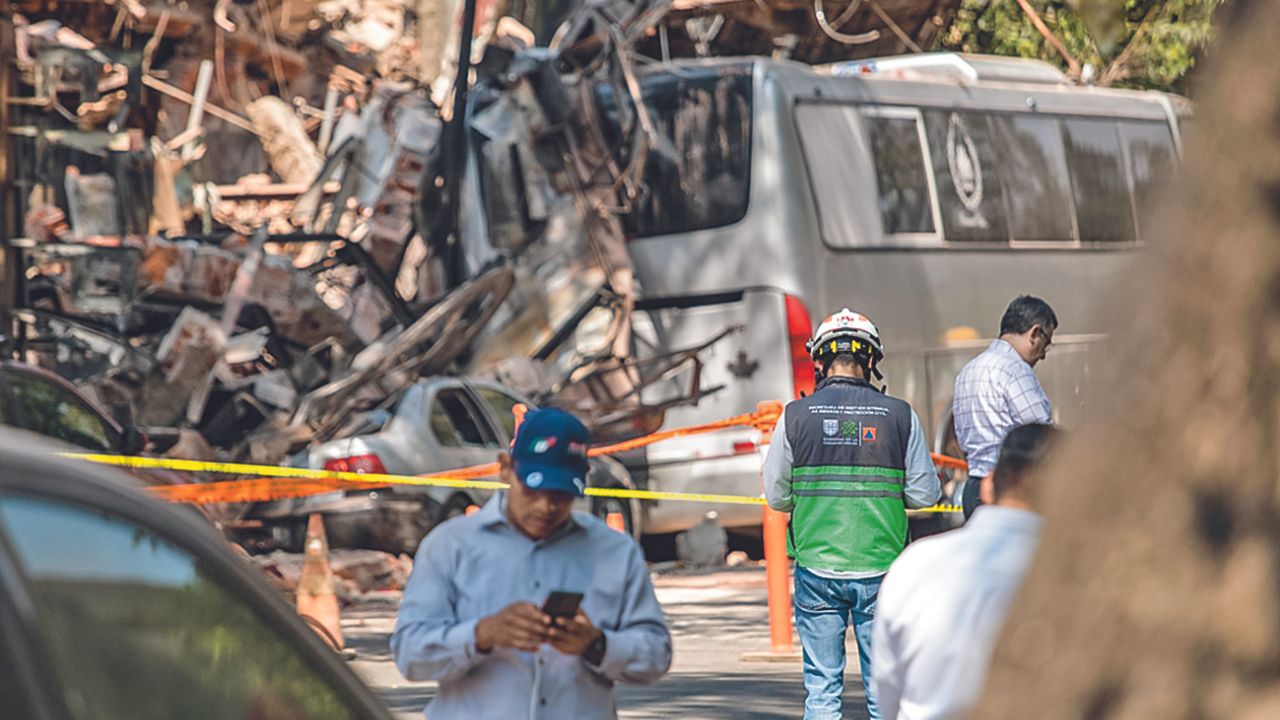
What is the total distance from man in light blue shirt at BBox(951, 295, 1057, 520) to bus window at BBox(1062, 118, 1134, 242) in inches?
456

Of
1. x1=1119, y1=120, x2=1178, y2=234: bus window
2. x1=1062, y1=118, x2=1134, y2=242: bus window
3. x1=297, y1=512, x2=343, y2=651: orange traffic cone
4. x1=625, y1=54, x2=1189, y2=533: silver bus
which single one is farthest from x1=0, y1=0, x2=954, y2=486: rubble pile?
x1=1119, y1=120, x2=1178, y2=234: bus window

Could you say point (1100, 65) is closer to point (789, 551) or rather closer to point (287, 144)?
point (287, 144)

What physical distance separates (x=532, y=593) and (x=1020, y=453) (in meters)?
1.13

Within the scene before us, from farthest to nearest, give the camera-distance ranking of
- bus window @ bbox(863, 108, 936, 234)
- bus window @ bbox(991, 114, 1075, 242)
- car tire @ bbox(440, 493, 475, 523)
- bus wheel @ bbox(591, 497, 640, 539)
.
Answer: bus window @ bbox(991, 114, 1075, 242), bus window @ bbox(863, 108, 936, 234), bus wheel @ bbox(591, 497, 640, 539), car tire @ bbox(440, 493, 475, 523)

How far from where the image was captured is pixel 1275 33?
67.6 inches

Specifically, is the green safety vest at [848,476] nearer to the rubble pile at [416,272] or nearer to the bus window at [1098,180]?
the rubble pile at [416,272]

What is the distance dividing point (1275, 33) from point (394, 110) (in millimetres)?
19643

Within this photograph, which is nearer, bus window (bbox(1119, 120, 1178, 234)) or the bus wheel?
the bus wheel

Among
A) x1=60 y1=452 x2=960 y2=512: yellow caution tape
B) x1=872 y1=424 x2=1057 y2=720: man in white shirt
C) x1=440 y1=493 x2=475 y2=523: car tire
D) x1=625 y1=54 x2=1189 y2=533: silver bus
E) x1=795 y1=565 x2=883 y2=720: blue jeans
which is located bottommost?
x1=795 y1=565 x2=883 y2=720: blue jeans

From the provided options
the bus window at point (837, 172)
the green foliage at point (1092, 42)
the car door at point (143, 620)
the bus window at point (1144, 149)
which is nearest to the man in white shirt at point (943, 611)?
the car door at point (143, 620)

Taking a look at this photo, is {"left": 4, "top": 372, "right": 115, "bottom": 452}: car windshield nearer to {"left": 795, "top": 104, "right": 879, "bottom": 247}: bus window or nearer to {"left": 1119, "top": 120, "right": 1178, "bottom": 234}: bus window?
{"left": 795, "top": 104, "right": 879, "bottom": 247}: bus window

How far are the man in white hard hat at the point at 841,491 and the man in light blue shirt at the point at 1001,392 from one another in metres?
0.75

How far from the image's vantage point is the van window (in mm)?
18125

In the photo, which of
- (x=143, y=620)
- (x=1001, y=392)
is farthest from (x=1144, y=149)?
(x=143, y=620)
